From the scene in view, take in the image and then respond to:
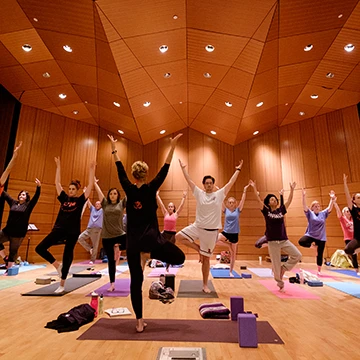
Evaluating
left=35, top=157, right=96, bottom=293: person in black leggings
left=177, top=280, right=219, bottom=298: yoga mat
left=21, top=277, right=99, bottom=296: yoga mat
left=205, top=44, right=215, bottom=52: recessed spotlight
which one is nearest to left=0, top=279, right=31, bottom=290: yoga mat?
left=21, top=277, right=99, bottom=296: yoga mat

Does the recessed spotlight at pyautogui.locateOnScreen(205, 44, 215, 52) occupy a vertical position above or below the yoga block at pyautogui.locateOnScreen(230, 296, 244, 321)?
above

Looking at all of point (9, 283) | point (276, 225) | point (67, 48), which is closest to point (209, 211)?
point (276, 225)

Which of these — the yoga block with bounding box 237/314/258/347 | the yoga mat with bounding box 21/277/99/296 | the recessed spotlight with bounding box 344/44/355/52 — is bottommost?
the yoga mat with bounding box 21/277/99/296

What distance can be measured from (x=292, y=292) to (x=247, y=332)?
7.41 feet

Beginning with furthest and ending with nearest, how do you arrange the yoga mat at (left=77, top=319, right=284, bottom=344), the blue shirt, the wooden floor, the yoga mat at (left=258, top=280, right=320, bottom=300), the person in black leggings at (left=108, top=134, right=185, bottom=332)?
the blue shirt < the yoga mat at (left=258, top=280, right=320, bottom=300) < the person in black leggings at (left=108, top=134, right=185, bottom=332) < the yoga mat at (left=77, top=319, right=284, bottom=344) < the wooden floor

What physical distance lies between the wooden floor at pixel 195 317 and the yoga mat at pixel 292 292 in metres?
0.12

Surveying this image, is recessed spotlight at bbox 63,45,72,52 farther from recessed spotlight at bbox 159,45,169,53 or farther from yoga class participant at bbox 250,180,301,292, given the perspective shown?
yoga class participant at bbox 250,180,301,292

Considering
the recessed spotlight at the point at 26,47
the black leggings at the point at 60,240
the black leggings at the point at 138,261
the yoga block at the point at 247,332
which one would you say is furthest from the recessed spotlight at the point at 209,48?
the yoga block at the point at 247,332

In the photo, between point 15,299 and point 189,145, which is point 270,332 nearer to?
point 15,299

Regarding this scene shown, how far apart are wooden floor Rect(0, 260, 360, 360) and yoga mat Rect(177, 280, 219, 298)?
0.55ft

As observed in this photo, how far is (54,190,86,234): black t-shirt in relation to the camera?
358cm

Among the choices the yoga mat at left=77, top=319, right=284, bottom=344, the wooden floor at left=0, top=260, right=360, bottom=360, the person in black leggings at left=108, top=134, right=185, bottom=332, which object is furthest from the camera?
the person in black leggings at left=108, top=134, right=185, bottom=332

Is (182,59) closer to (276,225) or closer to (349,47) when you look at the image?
(349,47)

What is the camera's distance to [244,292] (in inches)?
148
